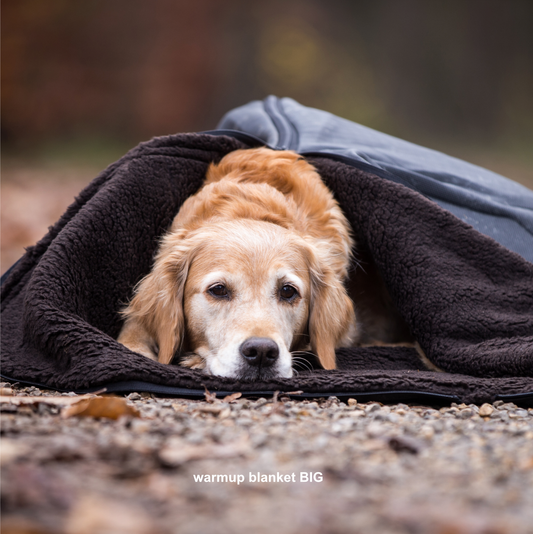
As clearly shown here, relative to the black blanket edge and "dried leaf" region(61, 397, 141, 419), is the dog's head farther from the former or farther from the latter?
"dried leaf" region(61, 397, 141, 419)

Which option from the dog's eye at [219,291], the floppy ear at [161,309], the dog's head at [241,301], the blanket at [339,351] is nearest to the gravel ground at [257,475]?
the blanket at [339,351]

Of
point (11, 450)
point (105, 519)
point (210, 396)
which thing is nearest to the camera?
point (105, 519)

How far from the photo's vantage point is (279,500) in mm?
1106

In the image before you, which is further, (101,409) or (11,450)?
(101,409)

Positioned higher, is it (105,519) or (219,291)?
(219,291)

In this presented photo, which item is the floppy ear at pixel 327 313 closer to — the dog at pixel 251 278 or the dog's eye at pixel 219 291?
the dog at pixel 251 278

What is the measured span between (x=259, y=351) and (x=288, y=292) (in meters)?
0.47

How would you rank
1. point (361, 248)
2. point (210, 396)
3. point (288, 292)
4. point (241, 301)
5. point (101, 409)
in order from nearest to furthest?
1. point (101, 409)
2. point (210, 396)
3. point (241, 301)
4. point (288, 292)
5. point (361, 248)

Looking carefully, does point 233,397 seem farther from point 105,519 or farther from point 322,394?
point 105,519

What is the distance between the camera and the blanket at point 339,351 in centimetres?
227

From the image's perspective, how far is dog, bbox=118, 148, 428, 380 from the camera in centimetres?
254

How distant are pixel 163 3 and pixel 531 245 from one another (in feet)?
42.0

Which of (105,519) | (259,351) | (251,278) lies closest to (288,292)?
(251,278)

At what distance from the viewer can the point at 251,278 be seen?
2.64m
